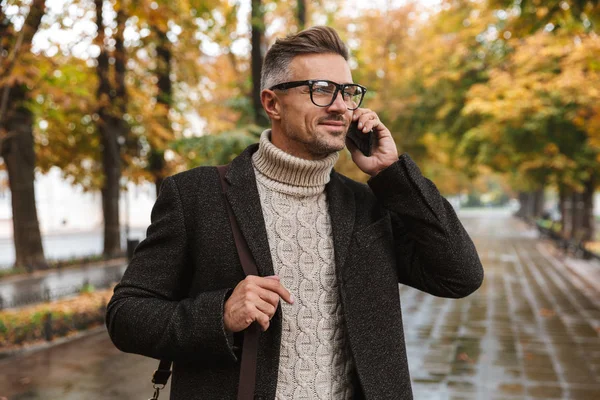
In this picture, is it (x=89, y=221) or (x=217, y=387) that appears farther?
(x=89, y=221)

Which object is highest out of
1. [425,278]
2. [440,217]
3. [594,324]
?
[440,217]

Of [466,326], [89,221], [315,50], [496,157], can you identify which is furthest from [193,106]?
[89,221]

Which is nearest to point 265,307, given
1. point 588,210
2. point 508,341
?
point 508,341

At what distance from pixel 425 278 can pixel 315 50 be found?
853 millimetres

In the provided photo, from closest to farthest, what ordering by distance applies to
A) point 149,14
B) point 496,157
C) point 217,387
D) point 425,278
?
point 217,387 → point 425,278 → point 149,14 → point 496,157

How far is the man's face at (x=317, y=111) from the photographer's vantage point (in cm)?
196

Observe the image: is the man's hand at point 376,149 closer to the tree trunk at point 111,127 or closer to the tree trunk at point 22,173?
the tree trunk at point 111,127

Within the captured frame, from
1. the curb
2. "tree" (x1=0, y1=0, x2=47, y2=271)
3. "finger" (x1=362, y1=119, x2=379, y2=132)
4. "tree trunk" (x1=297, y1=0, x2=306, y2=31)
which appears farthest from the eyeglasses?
"tree" (x1=0, y1=0, x2=47, y2=271)

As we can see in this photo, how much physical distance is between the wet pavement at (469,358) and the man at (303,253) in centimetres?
428

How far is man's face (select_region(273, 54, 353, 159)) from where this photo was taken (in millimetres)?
1957

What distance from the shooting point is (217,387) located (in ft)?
6.04

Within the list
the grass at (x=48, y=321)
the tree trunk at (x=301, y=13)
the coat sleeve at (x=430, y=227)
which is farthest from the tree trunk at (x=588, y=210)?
the coat sleeve at (x=430, y=227)

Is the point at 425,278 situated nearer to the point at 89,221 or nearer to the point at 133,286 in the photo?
→ the point at 133,286

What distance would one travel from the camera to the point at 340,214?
206 cm
